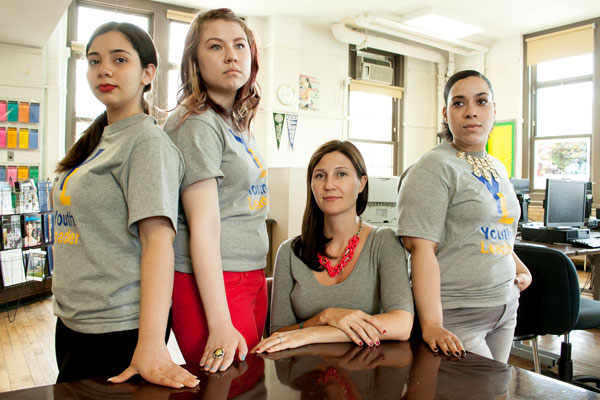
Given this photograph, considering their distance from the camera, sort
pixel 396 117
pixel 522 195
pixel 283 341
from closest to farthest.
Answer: pixel 283 341 < pixel 522 195 < pixel 396 117

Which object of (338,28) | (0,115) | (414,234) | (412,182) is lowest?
(414,234)

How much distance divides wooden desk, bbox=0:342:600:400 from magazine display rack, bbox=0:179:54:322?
3841 millimetres

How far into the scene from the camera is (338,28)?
22.3ft

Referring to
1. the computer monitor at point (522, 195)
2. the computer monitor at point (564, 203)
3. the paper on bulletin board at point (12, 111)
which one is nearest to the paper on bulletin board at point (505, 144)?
the computer monitor at point (522, 195)

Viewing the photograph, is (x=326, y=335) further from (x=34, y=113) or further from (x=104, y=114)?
(x=34, y=113)

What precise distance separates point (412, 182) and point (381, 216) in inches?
93.3

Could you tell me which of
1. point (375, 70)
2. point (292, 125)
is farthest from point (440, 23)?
point (292, 125)

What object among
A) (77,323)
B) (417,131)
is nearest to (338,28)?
(417,131)

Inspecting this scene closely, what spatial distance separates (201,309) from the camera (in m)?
1.14

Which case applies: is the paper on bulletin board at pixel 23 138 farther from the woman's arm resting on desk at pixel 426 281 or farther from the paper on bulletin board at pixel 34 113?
the woman's arm resting on desk at pixel 426 281

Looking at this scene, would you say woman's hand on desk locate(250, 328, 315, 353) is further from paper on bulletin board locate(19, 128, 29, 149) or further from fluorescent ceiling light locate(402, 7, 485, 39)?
fluorescent ceiling light locate(402, 7, 485, 39)

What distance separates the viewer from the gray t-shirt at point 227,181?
1.13 m

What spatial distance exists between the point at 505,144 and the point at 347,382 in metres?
7.50

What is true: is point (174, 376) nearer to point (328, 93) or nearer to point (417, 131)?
point (328, 93)
